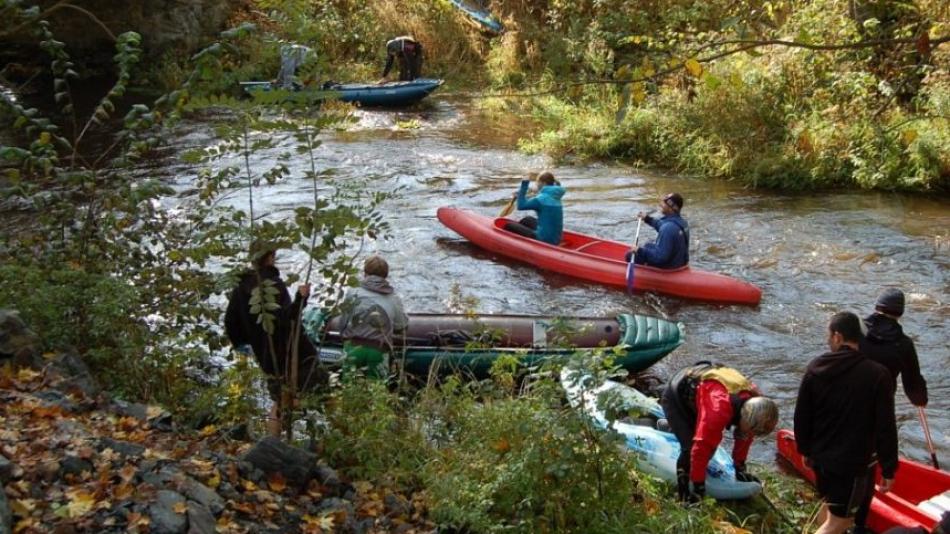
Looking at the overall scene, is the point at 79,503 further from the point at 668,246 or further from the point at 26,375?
the point at 668,246

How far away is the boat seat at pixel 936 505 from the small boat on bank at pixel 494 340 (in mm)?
2559

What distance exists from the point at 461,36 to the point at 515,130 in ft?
19.6

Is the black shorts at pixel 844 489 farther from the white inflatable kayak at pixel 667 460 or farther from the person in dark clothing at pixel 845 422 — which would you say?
the white inflatable kayak at pixel 667 460

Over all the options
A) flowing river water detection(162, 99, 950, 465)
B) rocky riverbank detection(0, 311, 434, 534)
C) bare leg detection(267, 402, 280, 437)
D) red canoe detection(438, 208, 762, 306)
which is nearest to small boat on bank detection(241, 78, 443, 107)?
flowing river water detection(162, 99, 950, 465)

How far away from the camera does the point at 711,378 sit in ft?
18.1

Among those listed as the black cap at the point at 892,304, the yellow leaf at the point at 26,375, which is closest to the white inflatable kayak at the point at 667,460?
the black cap at the point at 892,304

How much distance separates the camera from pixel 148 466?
4.21 m

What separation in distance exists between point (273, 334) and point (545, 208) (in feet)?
19.5

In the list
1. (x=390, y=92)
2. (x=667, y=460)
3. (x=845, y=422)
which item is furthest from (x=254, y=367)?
(x=390, y=92)

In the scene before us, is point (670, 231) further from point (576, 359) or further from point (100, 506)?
point (100, 506)

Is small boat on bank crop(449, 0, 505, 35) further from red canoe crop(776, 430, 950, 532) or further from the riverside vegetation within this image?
red canoe crop(776, 430, 950, 532)

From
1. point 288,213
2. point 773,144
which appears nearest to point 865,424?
point 288,213

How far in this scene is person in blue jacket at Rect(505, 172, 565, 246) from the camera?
11.3 meters

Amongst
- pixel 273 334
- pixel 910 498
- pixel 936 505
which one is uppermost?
pixel 273 334
